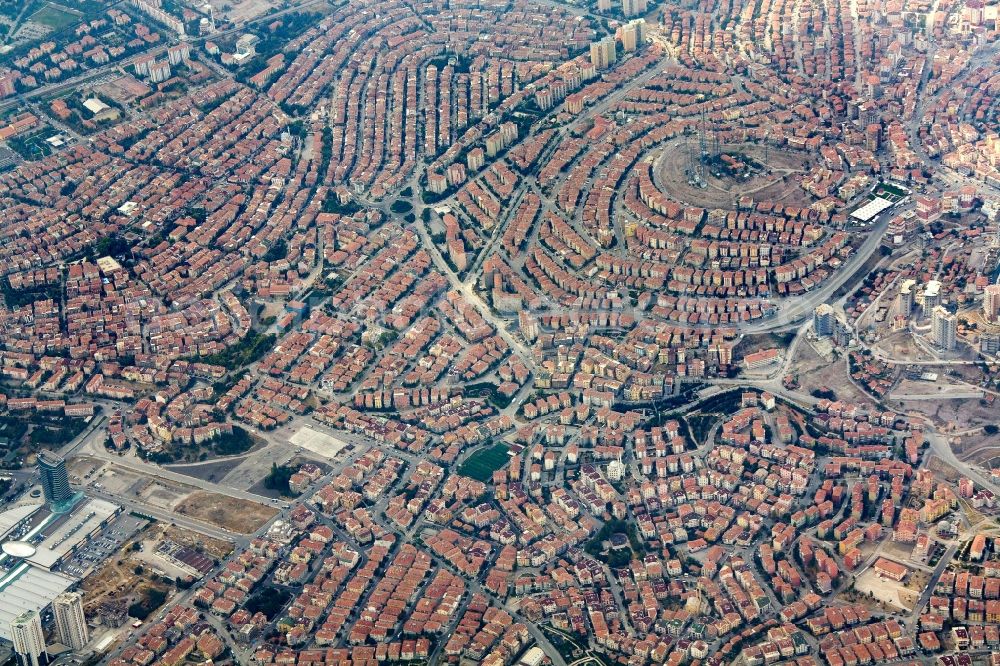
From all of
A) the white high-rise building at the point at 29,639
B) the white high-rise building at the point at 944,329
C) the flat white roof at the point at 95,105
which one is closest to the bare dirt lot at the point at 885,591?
the white high-rise building at the point at 944,329

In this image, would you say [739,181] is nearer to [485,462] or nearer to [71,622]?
[485,462]

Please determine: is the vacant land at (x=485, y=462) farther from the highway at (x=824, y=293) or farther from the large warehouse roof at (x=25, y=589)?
the large warehouse roof at (x=25, y=589)

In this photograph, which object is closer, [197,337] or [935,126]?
[197,337]

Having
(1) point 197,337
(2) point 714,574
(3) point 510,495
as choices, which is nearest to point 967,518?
(2) point 714,574

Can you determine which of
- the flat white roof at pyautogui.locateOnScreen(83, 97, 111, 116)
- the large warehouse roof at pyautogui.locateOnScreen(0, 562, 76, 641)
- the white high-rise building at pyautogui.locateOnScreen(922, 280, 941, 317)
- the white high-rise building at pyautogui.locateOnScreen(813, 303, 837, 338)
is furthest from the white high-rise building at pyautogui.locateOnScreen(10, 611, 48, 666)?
the flat white roof at pyautogui.locateOnScreen(83, 97, 111, 116)

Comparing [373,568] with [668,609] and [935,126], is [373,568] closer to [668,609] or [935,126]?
[668,609]

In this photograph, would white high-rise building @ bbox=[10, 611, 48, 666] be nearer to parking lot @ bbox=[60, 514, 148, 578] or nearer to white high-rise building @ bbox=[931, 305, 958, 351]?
parking lot @ bbox=[60, 514, 148, 578]
